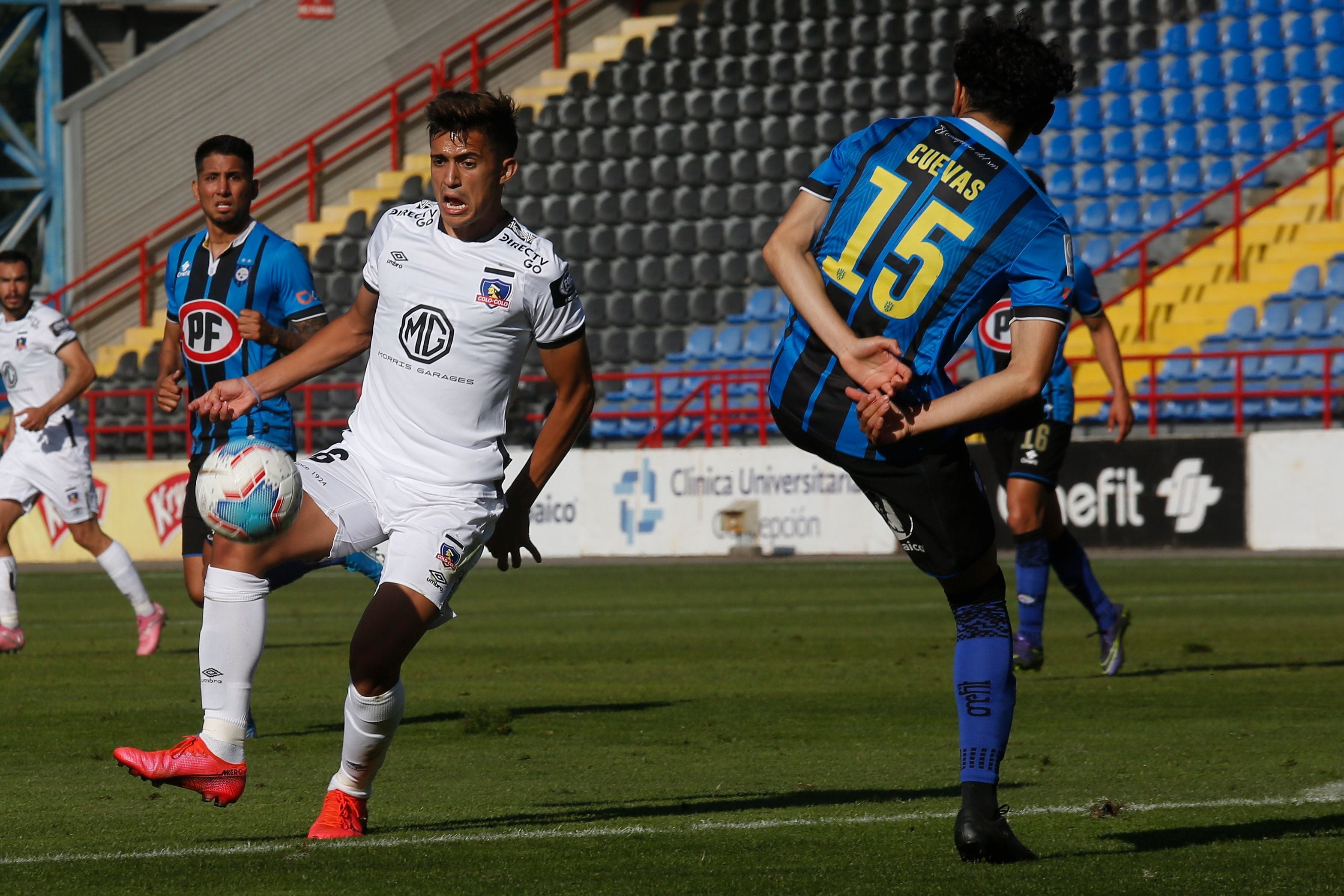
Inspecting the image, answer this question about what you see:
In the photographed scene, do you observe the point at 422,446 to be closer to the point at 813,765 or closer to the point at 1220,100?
the point at 813,765

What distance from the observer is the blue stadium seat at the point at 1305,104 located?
74.3 feet

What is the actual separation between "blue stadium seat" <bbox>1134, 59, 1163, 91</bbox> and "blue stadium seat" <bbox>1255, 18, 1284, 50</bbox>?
1276mm

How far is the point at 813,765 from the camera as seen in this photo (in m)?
6.27

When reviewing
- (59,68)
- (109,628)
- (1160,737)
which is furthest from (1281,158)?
(59,68)

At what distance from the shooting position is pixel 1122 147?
23844mm

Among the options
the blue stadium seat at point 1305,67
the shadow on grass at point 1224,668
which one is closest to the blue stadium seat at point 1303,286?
the blue stadium seat at point 1305,67

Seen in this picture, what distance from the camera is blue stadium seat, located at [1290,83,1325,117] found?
891 inches

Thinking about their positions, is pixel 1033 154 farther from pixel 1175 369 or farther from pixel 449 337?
pixel 449 337

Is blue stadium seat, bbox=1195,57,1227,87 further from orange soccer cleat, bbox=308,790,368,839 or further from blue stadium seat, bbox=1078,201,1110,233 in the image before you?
orange soccer cleat, bbox=308,790,368,839

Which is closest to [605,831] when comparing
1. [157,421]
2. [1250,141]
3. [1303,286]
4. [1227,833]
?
[1227,833]

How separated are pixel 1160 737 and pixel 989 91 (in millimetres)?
3214

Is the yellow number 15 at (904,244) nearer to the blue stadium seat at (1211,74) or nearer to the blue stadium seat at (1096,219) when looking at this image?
the blue stadium seat at (1096,219)

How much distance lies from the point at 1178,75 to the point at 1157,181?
1840mm

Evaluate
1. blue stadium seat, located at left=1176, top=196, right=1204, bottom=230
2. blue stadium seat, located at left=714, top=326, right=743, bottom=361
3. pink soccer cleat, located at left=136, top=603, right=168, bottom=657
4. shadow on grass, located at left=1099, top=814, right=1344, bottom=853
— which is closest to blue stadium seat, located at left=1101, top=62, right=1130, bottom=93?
blue stadium seat, located at left=1176, top=196, right=1204, bottom=230
